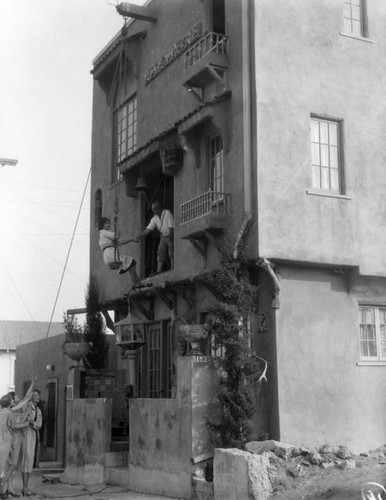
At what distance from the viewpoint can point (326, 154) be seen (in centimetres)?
1520

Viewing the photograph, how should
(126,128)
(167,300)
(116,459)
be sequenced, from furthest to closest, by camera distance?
(126,128), (167,300), (116,459)

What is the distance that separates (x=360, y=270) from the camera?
584 inches

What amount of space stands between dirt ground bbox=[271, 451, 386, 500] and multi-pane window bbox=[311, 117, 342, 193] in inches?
202

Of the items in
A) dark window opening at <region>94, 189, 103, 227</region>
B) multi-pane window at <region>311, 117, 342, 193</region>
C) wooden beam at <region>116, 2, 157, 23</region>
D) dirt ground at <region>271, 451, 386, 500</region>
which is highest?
wooden beam at <region>116, 2, 157, 23</region>

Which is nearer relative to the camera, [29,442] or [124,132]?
[29,442]

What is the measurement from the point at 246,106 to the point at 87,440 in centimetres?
767

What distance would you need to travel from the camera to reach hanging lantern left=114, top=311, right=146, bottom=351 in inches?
703

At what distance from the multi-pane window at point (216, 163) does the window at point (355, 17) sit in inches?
137

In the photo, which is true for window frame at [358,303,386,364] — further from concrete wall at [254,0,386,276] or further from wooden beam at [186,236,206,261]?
wooden beam at [186,236,206,261]

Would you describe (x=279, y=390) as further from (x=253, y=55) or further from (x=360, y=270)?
(x=253, y=55)

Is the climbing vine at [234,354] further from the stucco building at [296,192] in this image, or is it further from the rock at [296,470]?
the rock at [296,470]

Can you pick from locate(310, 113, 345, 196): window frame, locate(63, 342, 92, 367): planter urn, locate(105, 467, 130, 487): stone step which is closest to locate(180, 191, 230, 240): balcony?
locate(310, 113, 345, 196): window frame

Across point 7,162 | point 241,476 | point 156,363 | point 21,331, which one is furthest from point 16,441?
point 21,331

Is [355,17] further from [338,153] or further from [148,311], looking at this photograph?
[148,311]
